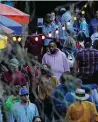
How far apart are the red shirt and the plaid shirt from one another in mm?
910

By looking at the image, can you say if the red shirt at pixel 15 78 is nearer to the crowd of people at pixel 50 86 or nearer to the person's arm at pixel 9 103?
the crowd of people at pixel 50 86

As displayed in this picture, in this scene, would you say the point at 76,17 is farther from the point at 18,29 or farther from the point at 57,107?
the point at 57,107

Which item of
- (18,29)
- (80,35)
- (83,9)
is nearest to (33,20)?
(83,9)

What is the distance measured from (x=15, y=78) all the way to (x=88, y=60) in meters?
1.16

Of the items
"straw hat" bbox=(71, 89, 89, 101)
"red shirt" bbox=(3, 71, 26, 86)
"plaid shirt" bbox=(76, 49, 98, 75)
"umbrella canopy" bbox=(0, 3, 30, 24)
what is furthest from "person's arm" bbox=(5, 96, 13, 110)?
"umbrella canopy" bbox=(0, 3, 30, 24)

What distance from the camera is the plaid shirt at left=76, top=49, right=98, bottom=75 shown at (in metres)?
9.07

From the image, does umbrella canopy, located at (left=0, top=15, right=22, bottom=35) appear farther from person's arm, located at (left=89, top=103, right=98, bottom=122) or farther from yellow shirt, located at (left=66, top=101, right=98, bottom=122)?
person's arm, located at (left=89, top=103, right=98, bottom=122)

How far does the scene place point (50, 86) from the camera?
8.26m

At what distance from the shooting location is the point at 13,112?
7848mm

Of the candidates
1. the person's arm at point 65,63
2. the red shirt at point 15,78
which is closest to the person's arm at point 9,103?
the red shirt at point 15,78

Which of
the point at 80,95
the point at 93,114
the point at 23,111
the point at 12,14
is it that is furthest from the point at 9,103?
the point at 12,14

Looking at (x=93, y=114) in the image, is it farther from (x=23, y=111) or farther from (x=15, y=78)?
(x=15, y=78)

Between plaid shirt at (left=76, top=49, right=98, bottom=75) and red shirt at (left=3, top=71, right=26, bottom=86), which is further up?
plaid shirt at (left=76, top=49, right=98, bottom=75)

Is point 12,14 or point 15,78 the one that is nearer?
point 15,78
